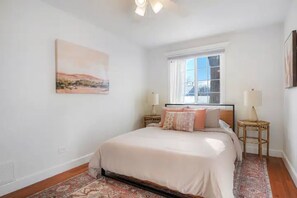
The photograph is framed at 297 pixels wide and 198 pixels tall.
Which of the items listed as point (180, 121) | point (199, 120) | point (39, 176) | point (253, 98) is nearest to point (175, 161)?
point (180, 121)

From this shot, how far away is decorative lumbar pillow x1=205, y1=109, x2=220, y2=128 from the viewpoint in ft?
9.90

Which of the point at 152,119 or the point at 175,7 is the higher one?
the point at 175,7

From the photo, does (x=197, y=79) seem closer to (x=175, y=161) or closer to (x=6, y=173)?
(x=175, y=161)

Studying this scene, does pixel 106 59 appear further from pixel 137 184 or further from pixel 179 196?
pixel 179 196

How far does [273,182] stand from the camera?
88.0 inches

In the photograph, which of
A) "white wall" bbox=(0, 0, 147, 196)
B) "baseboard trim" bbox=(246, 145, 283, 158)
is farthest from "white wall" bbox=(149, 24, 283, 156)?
"white wall" bbox=(0, 0, 147, 196)

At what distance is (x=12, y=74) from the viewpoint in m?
2.09

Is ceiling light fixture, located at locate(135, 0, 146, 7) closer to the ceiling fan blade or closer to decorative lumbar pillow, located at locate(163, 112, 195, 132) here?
the ceiling fan blade

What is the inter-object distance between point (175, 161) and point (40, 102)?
6.15 feet

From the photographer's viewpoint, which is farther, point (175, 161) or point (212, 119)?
point (212, 119)

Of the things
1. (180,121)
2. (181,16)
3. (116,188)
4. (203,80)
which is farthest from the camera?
(203,80)

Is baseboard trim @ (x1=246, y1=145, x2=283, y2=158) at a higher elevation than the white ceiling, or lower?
lower

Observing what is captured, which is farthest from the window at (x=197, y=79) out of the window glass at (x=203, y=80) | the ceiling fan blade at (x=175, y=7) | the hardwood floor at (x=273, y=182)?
the hardwood floor at (x=273, y=182)

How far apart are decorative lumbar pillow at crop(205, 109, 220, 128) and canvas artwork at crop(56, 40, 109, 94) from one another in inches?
74.1
